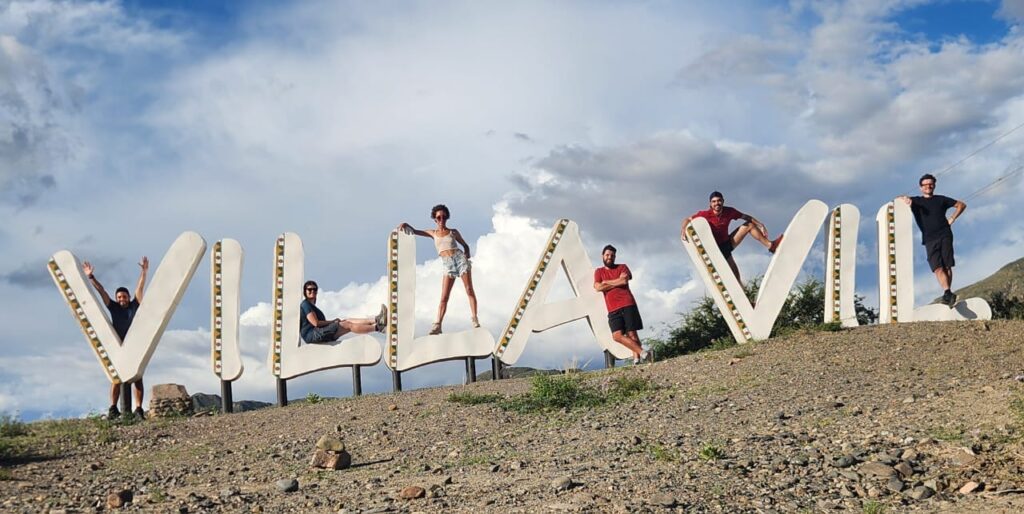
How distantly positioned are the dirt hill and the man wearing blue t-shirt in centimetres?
159

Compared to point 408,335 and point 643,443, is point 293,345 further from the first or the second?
point 643,443

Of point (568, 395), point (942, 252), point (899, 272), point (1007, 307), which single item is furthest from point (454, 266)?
point (1007, 307)

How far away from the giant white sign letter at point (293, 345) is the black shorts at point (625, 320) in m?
→ 4.14

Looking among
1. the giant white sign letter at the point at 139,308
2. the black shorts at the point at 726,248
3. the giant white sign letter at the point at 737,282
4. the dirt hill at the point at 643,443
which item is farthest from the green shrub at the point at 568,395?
the giant white sign letter at the point at 139,308

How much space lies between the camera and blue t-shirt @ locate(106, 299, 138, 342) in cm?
1797

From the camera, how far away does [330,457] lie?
37.5 ft

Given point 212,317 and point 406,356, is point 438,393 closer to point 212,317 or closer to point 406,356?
point 406,356

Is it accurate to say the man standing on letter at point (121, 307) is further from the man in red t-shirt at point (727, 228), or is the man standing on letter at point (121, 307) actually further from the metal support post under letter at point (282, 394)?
the man in red t-shirt at point (727, 228)

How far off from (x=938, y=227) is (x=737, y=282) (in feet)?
12.7

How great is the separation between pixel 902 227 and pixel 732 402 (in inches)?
291

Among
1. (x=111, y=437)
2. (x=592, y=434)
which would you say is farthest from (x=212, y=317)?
(x=592, y=434)

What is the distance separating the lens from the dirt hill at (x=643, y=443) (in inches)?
352

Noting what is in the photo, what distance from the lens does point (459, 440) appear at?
1275cm

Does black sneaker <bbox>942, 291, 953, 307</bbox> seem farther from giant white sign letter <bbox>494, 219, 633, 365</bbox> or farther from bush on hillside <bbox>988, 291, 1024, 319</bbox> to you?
giant white sign letter <bbox>494, 219, 633, 365</bbox>
